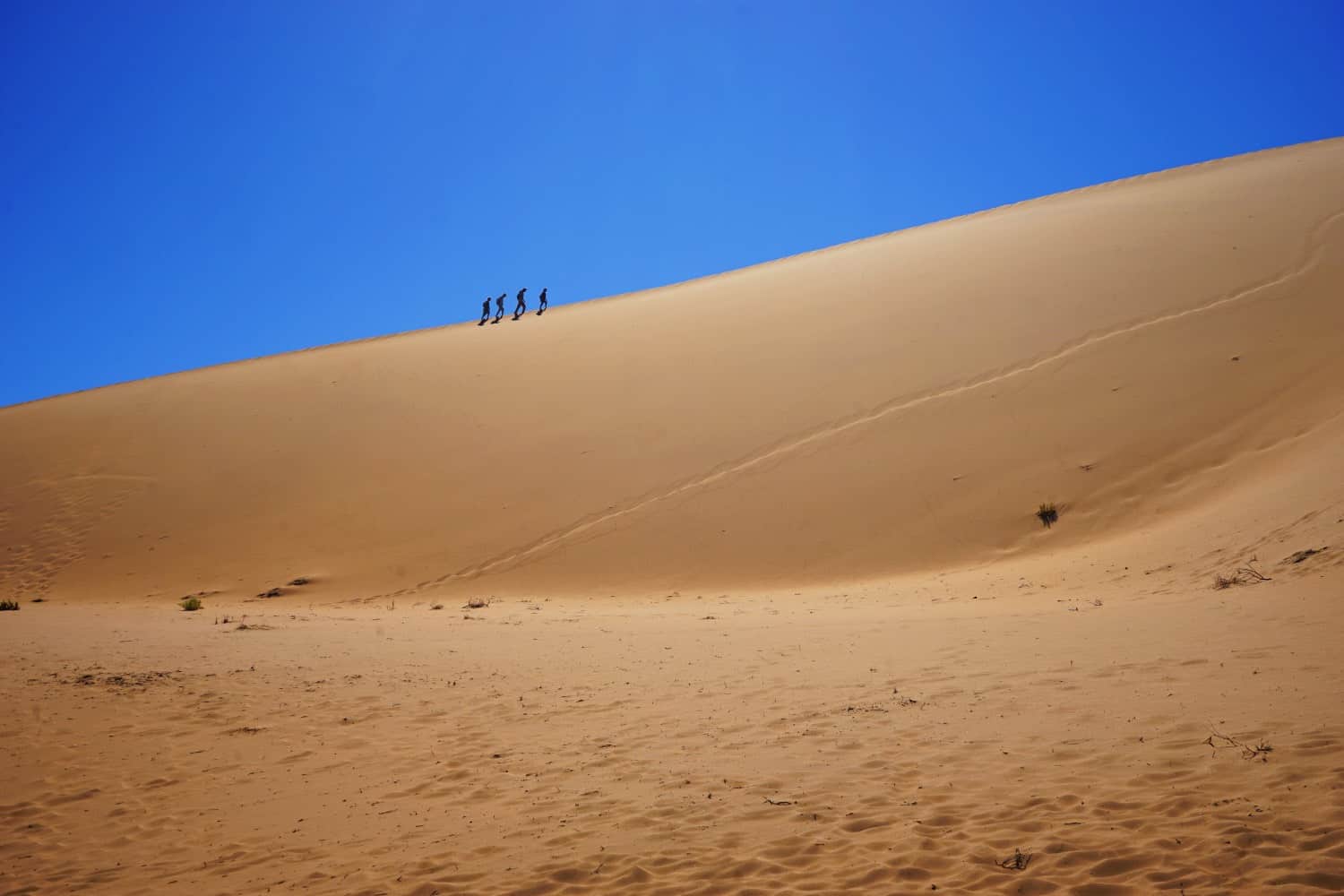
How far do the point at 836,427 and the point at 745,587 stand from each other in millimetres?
4414

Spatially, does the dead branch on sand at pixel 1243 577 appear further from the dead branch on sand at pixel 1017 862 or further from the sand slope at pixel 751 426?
the dead branch on sand at pixel 1017 862

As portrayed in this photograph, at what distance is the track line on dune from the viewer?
45.0ft

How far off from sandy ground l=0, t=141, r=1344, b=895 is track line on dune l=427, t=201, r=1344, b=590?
0.09m

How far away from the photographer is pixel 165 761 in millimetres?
5586

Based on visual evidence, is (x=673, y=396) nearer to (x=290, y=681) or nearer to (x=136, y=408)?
(x=290, y=681)

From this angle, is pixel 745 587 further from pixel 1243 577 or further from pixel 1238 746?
pixel 1238 746

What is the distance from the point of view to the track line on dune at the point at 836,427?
45.0ft

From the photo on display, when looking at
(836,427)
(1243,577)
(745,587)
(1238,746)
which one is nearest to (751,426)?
(836,427)

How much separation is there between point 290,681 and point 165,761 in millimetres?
1813

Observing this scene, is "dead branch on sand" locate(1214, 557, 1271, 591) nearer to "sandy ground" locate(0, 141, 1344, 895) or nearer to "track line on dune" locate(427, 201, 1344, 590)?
"sandy ground" locate(0, 141, 1344, 895)

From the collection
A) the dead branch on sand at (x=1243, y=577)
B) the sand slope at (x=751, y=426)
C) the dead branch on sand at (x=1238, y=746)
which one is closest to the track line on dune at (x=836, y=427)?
the sand slope at (x=751, y=426)

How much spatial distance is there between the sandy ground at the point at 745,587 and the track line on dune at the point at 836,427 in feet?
0.31

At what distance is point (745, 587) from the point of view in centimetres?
1209

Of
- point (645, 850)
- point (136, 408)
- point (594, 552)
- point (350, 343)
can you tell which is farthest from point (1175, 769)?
point (350, 343)
